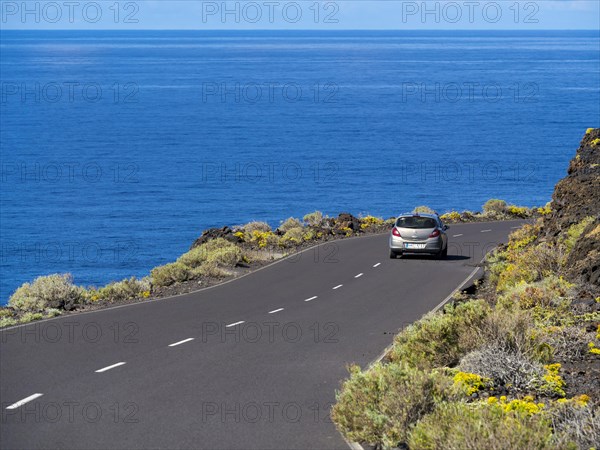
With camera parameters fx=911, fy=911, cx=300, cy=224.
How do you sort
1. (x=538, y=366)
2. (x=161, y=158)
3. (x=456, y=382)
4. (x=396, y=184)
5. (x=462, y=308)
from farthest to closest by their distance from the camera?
(x=161, y=158) < (x=396, y=184) < (x=462, y=308) < (x=538, y=366) < (x=456, y=382)

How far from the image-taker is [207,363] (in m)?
14.4

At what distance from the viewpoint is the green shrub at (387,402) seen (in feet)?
30.2

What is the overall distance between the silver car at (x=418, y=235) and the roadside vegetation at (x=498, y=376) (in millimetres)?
11120

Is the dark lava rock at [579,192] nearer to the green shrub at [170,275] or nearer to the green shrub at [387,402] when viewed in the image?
the green shrub at [170,275]

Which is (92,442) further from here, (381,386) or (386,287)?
(386,287)

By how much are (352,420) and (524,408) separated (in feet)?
5.87

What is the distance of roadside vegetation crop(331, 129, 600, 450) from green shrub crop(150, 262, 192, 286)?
10.6 metres

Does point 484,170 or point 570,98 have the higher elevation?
point 570,98

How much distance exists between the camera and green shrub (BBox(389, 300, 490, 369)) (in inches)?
503

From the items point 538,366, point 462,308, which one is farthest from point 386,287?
point 538,366

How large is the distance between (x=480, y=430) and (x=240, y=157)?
343 feet

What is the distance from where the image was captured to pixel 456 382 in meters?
10.8

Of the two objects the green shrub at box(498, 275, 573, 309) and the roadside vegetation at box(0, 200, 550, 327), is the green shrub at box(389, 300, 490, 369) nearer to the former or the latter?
the green shrub at box(498, 275, 573, 309)

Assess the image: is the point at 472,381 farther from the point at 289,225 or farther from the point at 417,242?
the point at 289,225
